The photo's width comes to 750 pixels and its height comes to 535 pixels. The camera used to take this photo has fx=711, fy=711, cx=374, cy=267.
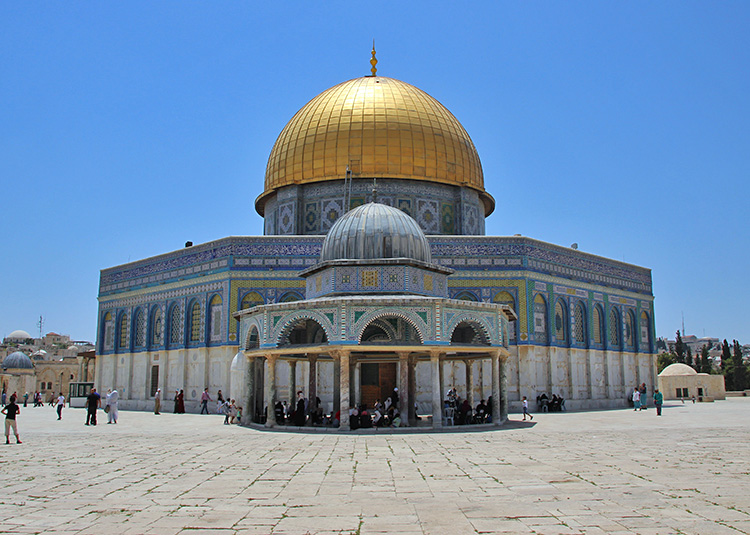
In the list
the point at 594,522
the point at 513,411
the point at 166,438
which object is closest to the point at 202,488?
the point at 594,522

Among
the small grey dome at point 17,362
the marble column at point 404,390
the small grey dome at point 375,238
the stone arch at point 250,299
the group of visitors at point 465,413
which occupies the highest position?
the small grey dome at point 375,238

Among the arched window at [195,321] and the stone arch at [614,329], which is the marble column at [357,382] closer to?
the arched window at [195,321]

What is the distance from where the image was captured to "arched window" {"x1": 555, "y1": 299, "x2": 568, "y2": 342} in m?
27.2

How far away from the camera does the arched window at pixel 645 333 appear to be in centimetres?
3156

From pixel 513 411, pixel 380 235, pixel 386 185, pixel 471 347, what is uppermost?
pixel 386 185

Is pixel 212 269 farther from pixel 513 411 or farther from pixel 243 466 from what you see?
pixel 243 466

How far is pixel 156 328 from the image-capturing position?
29234 millimetres

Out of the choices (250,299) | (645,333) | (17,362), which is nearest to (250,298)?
(250,299)

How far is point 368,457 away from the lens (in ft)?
37.0

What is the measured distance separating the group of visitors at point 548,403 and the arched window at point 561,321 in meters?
2.40

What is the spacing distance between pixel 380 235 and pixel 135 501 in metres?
12.2

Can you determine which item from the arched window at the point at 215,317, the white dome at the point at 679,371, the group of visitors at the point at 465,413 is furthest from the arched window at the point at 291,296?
the white dome at the point at 679,371

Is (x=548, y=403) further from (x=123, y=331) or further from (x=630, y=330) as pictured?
(x=123, y=331)

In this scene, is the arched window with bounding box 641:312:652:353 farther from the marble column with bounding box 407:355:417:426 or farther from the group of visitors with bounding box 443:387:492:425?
the marble column with bounding box 407:355:417:426
